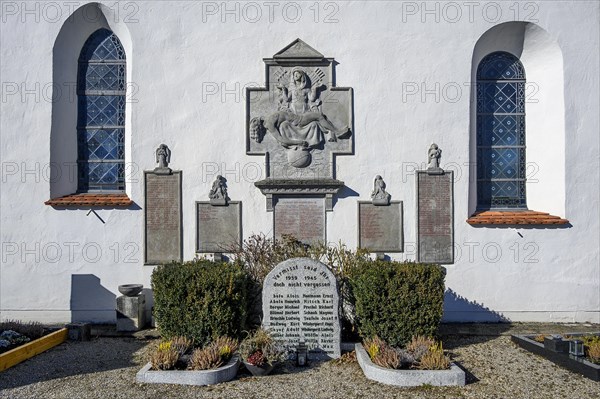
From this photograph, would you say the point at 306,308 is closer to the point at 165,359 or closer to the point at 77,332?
the point at 165,359

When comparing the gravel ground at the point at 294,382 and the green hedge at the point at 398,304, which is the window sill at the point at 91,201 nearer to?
the gravel ground at the point at 294,382

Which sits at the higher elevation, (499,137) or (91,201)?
(499,137)

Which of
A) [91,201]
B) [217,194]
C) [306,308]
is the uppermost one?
[217,194]

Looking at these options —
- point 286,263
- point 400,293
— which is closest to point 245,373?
point 286,263

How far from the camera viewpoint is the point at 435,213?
9.00 meters

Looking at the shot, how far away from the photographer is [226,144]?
9039mm

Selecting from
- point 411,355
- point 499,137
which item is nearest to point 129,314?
point 411,355

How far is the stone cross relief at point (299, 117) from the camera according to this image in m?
8.97

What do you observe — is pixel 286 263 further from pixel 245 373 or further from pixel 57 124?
pixel 57 124

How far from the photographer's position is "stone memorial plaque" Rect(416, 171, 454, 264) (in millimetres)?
8961

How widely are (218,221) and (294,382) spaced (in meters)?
3.81

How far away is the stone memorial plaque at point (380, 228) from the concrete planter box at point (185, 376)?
3.94m

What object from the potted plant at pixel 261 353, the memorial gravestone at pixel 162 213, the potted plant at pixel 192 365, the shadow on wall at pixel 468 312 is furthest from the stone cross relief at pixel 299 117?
the potted plant at pixel 192 365

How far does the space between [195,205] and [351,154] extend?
3109mm
